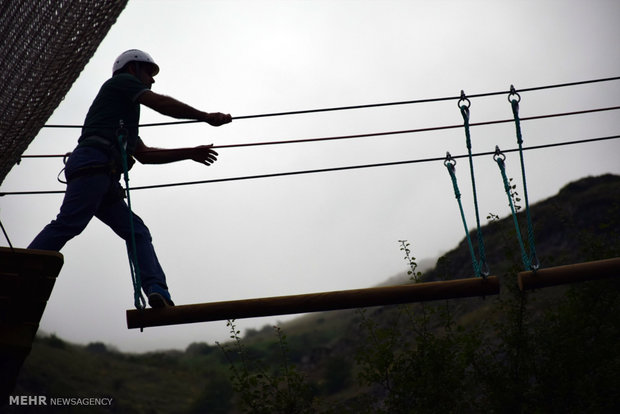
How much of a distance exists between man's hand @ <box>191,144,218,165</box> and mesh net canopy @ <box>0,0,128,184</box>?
1173 mm

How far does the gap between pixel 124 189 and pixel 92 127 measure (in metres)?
0.49

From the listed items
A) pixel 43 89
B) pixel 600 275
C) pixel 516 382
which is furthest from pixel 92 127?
pixel 516 382

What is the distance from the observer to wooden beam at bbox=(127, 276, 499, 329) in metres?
4.82

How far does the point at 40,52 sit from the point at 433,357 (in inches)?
292

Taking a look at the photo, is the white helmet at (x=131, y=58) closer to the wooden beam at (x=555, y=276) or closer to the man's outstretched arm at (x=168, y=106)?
the man's outstretched arm at (x=168, y=106)

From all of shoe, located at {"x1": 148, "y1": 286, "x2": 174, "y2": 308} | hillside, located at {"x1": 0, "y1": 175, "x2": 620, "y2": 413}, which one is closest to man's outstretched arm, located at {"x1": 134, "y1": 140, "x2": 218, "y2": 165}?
shoe, located at {"x1": 148, "y1": 286, "x2": 174, "y2": 308}

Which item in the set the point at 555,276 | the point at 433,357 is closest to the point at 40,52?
the point at 555,276

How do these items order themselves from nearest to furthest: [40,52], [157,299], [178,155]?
[40,52] → [157,299] → [178,155]

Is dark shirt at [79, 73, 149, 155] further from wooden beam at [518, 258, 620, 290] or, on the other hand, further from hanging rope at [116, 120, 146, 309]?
wooden beam at [518, 258, 620, 290]

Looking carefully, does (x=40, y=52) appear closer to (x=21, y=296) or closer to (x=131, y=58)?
(x=131, y=58)

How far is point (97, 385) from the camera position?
4284cm

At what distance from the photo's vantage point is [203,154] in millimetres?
5609

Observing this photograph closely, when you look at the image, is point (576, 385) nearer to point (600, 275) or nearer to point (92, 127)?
point (600, 275)

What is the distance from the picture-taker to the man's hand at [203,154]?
18.3 feet
